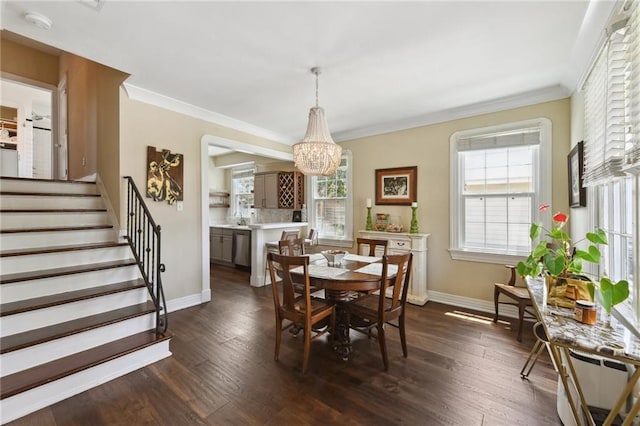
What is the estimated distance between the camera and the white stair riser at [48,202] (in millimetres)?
2988

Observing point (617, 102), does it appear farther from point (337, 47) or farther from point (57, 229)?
point (57, 229)

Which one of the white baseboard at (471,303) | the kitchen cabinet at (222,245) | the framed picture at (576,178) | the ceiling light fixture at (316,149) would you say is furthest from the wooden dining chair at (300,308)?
the kitchen cabinet at (222,245)

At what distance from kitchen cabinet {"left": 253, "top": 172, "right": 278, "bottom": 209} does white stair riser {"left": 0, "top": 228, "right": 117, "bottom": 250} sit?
309 centimetres

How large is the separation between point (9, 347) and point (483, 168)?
5007 millimetres

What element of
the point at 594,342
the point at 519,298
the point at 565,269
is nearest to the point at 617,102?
the point at 565,269

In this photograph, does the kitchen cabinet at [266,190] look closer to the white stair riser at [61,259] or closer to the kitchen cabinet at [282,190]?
the kitchen cabinet at [282,190]

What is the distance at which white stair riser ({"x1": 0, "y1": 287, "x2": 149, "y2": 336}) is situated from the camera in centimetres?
210

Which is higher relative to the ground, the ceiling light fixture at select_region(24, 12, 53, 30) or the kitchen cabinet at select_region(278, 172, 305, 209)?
the ceiling light fixture at select_region(24, 12, 53, 30)

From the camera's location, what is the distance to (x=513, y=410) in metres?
1.85

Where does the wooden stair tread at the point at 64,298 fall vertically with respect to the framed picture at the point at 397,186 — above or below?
below

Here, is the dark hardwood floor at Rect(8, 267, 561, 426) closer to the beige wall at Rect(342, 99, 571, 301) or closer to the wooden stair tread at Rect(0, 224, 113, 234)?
the beige wall at Rect(342, 99, 571, 301)

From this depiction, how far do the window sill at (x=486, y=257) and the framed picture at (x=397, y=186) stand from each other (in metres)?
1.00

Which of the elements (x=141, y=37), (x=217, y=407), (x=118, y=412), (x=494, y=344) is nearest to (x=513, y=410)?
(x=494, y=344)

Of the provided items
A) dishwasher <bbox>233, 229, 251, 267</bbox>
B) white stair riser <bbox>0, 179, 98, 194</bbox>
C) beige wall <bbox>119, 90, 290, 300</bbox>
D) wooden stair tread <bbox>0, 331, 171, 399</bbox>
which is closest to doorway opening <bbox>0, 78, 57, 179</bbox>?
white stair riser <bbox>0, 179, 98, 194</bbox>
